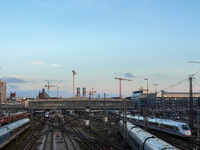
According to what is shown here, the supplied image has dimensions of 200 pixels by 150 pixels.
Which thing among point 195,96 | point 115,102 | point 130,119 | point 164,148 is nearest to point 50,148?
point 164,148

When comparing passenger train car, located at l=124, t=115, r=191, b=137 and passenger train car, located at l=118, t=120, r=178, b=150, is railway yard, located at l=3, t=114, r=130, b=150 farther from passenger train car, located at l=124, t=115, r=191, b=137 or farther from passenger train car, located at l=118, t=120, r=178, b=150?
passenger train car, located at l=124, t=115, r=191, b=137

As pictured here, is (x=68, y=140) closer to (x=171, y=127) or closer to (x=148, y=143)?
(x=171, y=127)

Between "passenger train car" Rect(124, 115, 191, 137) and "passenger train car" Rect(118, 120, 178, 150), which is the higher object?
"passenger train car" Rect(118, 120, 178, 150)

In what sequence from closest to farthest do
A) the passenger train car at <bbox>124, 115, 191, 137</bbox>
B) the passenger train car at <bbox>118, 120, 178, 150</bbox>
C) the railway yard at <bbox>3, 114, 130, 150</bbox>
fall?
the passenger train car at <bbox>118, 120, 178, 150</bbox>
the railway yard at <bbox>3, 114, 130, 150</bbox>
the passenger train car at <bbox>124, 115, 191, 137</bbox>

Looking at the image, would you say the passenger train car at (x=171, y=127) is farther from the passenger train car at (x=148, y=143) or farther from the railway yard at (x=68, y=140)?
the passenger train car at (x=148, y=143)

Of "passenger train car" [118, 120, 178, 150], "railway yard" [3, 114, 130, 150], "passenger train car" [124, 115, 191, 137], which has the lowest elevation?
"railway yard" [3, 114, 130, 150]

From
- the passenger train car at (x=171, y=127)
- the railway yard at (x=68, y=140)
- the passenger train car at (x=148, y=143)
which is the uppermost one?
the passenger train car at (x=148, y=143)

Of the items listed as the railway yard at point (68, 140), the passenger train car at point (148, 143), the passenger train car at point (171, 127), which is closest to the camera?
the passenger train car at point (148, 143)

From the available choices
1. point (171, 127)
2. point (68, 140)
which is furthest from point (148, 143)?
point (68, 140)

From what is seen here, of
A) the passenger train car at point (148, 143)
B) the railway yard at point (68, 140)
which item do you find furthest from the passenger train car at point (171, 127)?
the passenger train car at point (148, 143)

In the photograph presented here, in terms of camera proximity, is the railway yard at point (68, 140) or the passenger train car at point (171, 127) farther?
the passenger train car at point (171, 127)

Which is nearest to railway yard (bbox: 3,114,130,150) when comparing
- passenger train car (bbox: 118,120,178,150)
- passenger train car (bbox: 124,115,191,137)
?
passenger train car (bbox: 118,120,178,150)

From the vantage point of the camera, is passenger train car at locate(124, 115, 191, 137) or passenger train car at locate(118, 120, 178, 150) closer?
passenger train car at locate(118, 120, 178, 150)

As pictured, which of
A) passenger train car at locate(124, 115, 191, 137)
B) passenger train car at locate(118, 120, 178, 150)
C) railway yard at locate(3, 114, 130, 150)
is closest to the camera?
passenger train car at locate(118, 120, 178, 150)
